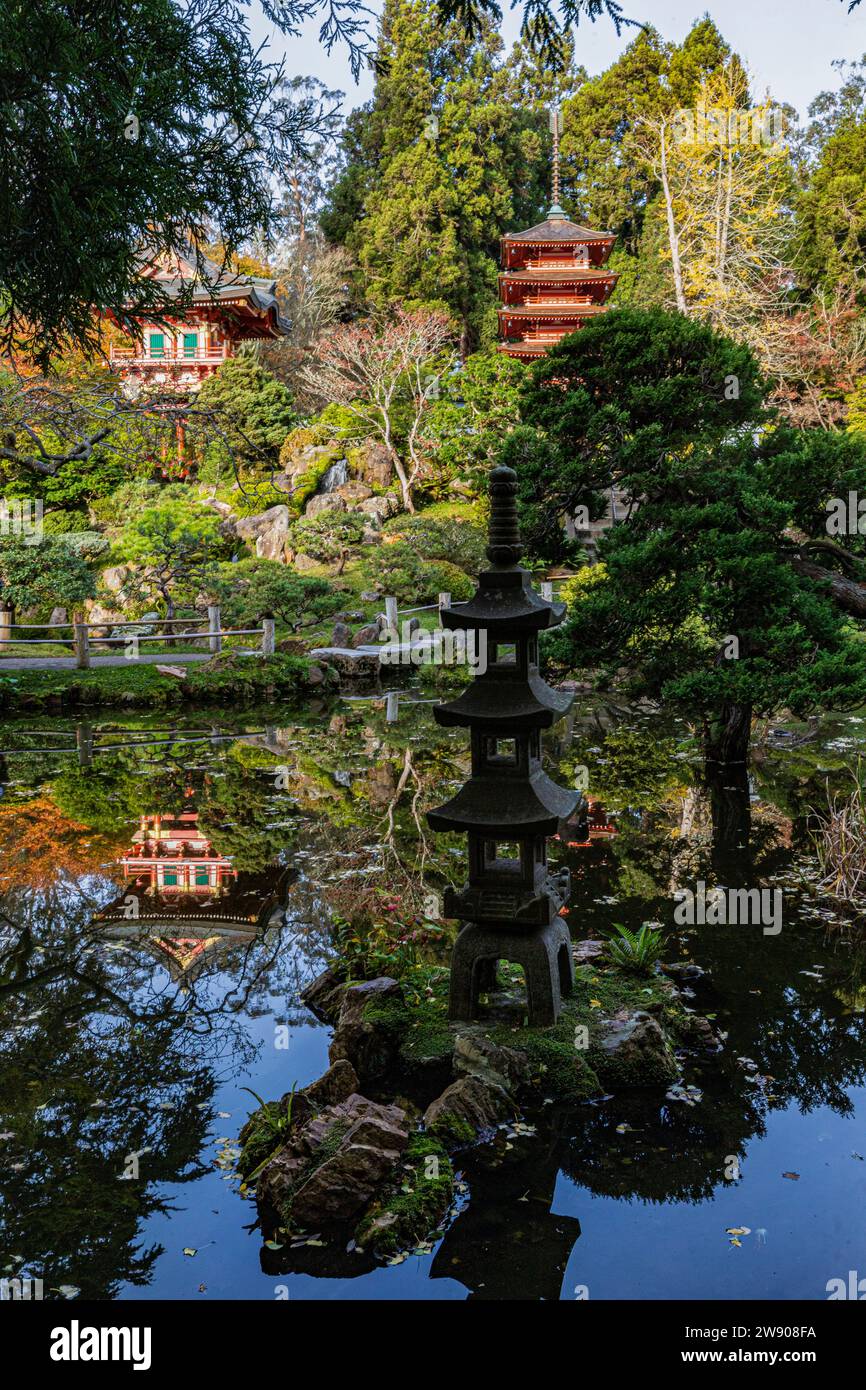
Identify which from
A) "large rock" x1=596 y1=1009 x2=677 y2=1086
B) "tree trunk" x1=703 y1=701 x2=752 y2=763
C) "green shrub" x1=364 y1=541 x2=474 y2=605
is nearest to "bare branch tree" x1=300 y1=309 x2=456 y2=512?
"green shrub" x1=364 y1=541 x2=474 y2=605

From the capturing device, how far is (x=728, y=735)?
11.1 metres

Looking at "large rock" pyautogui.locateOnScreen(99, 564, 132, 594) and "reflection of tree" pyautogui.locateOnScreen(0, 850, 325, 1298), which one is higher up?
"large rock" pyautogui.locateOnScreen(99, 564, 132, 594)

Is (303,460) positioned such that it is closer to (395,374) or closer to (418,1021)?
(395,374)

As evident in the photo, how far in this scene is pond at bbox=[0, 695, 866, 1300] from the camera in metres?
3.59

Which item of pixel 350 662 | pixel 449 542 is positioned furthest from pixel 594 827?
pixel 449 542

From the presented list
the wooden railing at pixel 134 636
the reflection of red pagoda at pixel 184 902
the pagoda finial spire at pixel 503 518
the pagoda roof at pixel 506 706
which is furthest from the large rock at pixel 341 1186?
the wooden railing at pixel 134 636

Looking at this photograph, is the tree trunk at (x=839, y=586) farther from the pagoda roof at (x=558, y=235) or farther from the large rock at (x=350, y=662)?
the pagoda roof at (x=558, y=235)

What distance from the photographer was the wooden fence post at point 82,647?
1700cm

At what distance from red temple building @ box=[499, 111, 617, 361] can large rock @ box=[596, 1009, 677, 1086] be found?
24.0m

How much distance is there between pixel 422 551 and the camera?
2234 cm

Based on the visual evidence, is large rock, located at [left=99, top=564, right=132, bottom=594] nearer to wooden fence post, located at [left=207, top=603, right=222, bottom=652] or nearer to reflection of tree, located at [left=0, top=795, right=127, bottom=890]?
wooden fence post, located at [left=207, top=603, right=222, bottom=652]

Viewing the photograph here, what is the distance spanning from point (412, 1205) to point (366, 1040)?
1.36m
